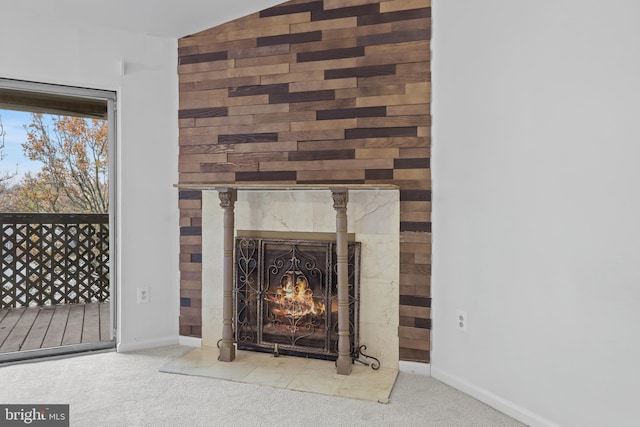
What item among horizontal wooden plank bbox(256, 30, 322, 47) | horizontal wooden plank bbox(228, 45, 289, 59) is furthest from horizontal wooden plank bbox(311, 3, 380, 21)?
horizontal wooden plank bbox(228, 45, 289, 59)

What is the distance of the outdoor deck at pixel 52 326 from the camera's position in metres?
3.03

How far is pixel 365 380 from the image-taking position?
104 inches

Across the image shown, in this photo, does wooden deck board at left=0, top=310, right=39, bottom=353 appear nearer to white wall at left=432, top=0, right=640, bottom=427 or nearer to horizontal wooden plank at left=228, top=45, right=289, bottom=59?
horizontal wooden plank at left=228, top=45, right=289, bottom=59

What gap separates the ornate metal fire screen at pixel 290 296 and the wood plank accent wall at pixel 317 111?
→ 39 cm

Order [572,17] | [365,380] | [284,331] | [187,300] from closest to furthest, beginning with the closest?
1. [572,17]
2. [365,380]
3. [284,331]
4. [187,300]

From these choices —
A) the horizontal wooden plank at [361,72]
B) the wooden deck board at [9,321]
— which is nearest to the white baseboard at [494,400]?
the horizontal wooden plank at [361,72]

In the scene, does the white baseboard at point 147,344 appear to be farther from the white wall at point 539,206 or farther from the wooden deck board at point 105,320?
the white wall at point 539,206

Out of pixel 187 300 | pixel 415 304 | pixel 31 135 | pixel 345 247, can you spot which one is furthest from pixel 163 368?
pixel 31 135

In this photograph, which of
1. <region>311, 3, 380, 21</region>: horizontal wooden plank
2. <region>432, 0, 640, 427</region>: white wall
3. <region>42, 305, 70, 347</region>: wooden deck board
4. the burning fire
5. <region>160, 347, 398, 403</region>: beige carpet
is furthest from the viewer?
<region>42, 305, 70, 347</region>: wooden deck board

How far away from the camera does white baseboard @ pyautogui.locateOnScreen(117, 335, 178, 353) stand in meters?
3.15

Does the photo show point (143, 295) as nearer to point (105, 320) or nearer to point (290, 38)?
point (105, 320)

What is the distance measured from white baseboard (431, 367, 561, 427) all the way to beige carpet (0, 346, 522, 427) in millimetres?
39

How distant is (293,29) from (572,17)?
1.76 m

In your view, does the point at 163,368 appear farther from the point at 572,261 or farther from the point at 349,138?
the point at 572,261
